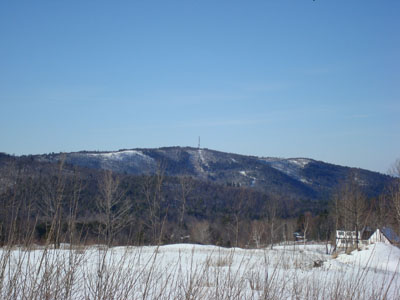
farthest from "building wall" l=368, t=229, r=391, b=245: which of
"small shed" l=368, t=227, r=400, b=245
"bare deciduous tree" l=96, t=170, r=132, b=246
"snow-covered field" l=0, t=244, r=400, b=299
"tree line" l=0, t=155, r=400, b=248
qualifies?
"snow-covered field" l=0, t=244, r=400, b=299

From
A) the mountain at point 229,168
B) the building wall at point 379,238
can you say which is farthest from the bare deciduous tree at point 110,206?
the mountain at point 229,168

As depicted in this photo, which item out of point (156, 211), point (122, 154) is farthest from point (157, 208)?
point (122, 154)

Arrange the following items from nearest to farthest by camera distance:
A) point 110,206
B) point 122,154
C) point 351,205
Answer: point 110,206 < point 351,205 < point 122,154

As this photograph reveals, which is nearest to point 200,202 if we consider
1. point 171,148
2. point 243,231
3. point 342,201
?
point 243,231

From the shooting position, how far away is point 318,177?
13738 cm

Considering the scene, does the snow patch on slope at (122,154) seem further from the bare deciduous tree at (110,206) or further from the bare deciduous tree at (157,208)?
the bare deciduous tree at (110,206)

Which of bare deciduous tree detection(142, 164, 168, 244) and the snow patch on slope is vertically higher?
the snow patch on slope

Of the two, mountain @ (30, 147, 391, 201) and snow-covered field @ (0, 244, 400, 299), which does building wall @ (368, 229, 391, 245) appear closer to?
snow-covered field @ (0, 244, 400, 299)

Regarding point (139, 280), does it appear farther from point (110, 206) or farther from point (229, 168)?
point (229, 168)

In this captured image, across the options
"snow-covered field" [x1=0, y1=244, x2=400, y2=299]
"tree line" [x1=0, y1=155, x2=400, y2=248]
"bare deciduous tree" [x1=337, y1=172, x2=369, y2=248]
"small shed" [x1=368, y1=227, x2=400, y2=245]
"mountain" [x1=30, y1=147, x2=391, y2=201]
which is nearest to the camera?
"snow-covered field" [x1=0, y1=244, x2=400, y2=299]

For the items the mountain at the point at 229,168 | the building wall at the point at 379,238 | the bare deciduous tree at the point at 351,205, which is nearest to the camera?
the building wall at the point at 379,238

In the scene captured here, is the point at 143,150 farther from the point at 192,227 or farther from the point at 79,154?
the point at 192,227

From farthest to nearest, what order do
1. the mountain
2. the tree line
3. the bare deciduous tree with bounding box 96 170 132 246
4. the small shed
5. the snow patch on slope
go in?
1. the snow patch on slope
2. the mountain
3. the bare deciduous tree with bounding box 96 170 132 246
4. the small shed
5. the tree line

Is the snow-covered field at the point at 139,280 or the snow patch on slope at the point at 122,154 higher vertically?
the snow patch on slope at the point at 122,154
